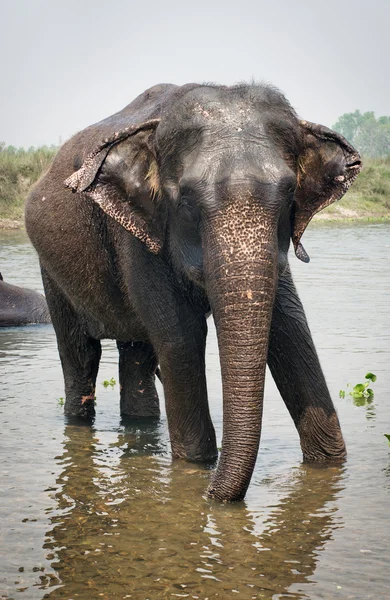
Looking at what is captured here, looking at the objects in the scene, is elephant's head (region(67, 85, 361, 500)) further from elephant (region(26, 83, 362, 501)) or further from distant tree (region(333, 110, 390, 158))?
distant tree (region(333, 110, 390, 158))

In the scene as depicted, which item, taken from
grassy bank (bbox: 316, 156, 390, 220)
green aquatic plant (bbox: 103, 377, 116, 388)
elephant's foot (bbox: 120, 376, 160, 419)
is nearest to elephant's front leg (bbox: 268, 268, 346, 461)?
elephant's foot (bbox: 120, 376, 160, 419)

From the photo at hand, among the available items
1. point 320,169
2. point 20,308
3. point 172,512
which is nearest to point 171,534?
point 172,512

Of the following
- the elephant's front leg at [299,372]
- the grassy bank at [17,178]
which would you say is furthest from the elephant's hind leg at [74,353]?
the grassy bank at [17,178]

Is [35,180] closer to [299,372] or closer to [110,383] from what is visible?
[110,383]

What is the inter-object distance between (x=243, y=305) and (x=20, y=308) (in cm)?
899

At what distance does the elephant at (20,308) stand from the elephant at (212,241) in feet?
19.4

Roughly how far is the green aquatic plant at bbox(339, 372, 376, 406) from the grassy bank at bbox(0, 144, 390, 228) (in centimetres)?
2433

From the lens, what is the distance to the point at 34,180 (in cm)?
4012

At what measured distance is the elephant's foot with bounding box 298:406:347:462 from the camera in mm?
6754

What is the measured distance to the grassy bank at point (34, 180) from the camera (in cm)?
3822

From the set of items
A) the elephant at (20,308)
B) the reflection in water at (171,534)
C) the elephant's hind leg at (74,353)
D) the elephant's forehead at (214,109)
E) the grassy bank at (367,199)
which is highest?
the grassy bank at (367,199)

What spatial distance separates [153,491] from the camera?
651 centimetres

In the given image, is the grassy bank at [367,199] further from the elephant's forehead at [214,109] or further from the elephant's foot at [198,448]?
the elephant's forehead at [214,109]

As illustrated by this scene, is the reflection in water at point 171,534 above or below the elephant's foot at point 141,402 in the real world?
below
